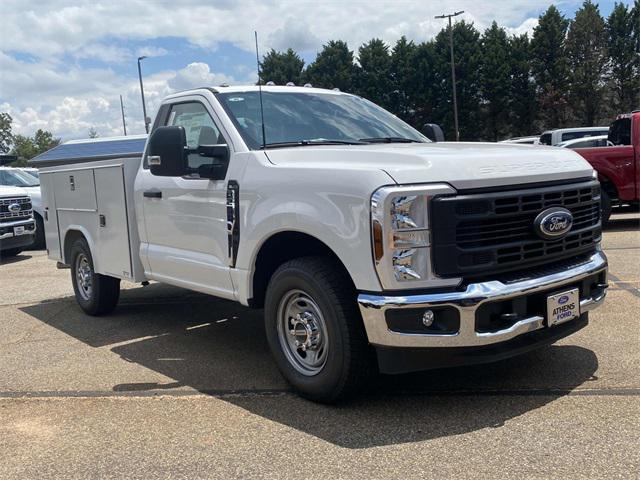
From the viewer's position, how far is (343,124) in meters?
5.09

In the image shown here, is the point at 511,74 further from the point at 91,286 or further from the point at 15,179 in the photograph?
the point at 91,286

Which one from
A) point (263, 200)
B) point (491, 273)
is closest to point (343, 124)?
point (263, 200)

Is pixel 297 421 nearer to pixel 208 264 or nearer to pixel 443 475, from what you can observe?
pixel 443 475

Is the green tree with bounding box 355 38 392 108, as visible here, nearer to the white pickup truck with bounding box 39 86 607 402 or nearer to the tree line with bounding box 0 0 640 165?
the tree line with bounding box 0 0 640 165

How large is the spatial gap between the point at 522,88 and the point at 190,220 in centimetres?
4941

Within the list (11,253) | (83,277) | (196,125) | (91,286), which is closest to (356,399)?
(196,125)

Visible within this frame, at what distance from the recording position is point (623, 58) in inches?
1944

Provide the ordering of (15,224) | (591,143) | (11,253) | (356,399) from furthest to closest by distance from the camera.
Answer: (591,143) → (11,253) → (15,224) → (356,399)

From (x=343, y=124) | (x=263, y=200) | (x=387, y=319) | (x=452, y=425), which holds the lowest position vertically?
(x=452, y=425)

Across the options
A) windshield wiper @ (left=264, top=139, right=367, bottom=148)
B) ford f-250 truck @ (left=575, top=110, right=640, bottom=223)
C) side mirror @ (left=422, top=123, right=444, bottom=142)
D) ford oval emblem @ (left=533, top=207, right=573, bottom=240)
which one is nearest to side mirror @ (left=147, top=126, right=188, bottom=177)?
windshield wiper @ (left=264, top=139, right=367, bottom=148)

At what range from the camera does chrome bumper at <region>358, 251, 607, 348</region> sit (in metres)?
3.47

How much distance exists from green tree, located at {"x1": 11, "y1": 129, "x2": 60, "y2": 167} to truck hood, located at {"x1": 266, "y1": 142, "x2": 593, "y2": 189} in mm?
76100

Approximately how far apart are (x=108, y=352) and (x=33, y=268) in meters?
6.50

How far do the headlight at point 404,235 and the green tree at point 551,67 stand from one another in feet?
160
